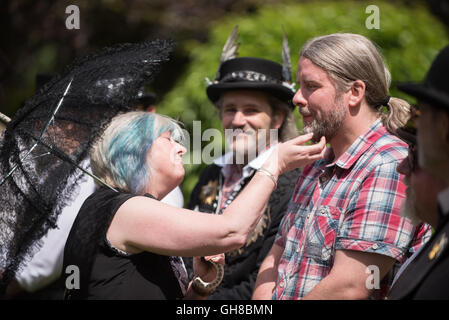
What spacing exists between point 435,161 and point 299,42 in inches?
150

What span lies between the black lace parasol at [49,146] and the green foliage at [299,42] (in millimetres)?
2974

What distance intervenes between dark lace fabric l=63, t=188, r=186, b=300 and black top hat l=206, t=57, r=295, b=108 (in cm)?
179

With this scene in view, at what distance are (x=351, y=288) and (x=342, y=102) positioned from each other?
95cm

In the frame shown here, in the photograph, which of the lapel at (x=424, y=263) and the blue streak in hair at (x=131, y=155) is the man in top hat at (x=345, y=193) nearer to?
the lapel at (x=424, y=263)

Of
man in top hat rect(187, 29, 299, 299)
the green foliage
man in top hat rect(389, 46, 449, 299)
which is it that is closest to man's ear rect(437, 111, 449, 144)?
man in top hat rect(389, 46, 449, 299)

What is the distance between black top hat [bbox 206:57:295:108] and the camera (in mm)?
3922

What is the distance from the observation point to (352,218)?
2404 millimetres

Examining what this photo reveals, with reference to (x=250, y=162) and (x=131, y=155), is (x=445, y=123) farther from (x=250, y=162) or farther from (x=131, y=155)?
(x=250, y=162)

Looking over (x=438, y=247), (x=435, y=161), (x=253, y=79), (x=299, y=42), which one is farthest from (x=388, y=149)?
(x=299, y=42)

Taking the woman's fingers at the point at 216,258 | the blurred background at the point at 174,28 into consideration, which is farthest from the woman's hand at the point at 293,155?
the blurred background at the point at 174,28

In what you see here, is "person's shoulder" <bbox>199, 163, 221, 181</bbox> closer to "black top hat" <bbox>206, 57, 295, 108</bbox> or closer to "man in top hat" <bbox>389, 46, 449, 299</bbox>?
"black top hat" <bbox>206, 57, 295, 108</bbox>
